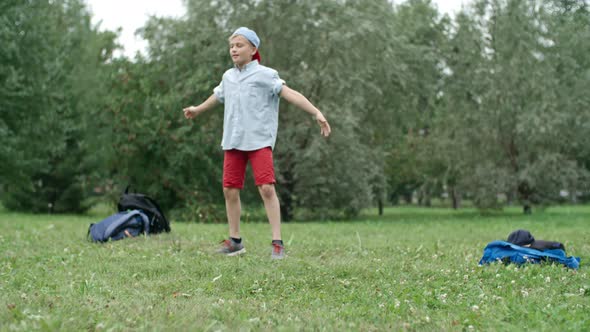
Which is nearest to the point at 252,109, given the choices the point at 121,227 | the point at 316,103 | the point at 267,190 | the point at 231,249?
the point at 267,190

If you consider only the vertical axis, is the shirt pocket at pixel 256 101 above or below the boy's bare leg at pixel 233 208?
above

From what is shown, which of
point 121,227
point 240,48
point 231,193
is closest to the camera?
point 240,48

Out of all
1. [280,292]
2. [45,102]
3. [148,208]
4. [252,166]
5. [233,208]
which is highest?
[45,102]

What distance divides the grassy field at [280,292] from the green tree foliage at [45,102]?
1210 centimetres

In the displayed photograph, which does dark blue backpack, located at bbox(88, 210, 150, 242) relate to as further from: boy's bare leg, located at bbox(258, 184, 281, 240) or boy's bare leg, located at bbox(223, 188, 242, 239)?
boy's bare leg, located at bbox(258, 184, 281, 240)

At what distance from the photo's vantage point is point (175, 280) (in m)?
5.00

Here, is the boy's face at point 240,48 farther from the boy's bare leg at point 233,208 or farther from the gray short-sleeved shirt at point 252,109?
the boy's bare leg at point 233,208

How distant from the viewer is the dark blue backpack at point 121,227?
8.19m

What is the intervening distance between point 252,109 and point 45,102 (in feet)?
48.5

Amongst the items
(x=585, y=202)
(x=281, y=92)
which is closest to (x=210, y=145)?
(x=281, y=92)

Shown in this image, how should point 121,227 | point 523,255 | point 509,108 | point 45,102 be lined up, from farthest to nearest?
point 509,108, point 45,102, point 121,227, point 523,255

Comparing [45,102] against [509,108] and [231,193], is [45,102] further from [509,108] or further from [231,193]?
[509,108]

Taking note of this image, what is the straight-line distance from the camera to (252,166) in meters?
6.53

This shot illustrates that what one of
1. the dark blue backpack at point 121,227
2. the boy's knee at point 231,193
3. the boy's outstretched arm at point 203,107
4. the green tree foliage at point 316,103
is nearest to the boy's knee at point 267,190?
the boy's knee at point 231,193
